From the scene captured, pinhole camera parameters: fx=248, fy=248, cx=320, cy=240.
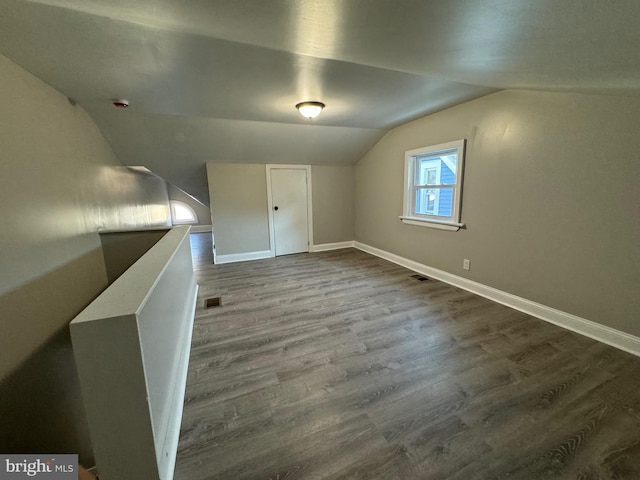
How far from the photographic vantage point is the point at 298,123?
363 centimetres

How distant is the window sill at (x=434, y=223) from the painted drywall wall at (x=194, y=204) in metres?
7.23

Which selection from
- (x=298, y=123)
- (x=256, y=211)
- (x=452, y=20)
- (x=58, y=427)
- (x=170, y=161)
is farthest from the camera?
(x=256, y=211)

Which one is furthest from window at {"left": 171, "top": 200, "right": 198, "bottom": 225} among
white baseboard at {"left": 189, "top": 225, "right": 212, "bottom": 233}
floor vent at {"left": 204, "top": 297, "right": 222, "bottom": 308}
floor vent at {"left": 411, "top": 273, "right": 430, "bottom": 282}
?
floor vent at {"left": 411, "top": 273, "right": 430, "bottom": 282}

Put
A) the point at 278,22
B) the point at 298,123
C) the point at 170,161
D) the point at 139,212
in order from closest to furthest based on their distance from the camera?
the point at 278,22, the point at 298,123, the point at 170,161, the point at 139,212

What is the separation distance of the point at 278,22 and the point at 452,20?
85cm

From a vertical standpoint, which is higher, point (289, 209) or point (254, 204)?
point (254, 204)

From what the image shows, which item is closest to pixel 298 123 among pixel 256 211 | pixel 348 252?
pixel 256 211

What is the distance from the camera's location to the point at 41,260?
184 cm

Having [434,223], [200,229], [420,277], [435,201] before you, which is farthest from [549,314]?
[200,229]

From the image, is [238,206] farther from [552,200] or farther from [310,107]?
[552,200]

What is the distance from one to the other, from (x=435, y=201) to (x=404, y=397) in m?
2.85

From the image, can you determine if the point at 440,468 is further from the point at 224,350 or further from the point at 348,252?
the point at 348,252

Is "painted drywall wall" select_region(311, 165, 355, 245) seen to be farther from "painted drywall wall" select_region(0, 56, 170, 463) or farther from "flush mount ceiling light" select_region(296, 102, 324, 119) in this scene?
"painted drywall wall" select_region(0, 56, 170, 463)

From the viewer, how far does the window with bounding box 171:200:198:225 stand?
8992mm
